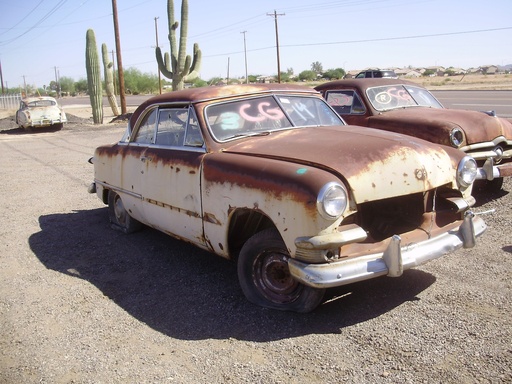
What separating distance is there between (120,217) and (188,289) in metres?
2.13

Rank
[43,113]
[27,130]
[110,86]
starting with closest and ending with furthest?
[43,113] < [27,130] < [110,86]

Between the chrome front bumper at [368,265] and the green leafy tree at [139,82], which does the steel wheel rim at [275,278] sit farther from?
the green leafy tree at [139,82]

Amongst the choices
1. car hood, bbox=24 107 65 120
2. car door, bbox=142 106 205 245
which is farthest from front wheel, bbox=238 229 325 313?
car hood, bbox=24 107 65 120

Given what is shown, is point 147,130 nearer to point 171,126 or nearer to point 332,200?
point 171,126

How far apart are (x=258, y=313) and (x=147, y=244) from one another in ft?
7.32

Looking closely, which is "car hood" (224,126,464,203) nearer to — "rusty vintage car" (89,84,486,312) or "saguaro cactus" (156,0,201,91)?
"rusty vintage car" (89,84,486,312)

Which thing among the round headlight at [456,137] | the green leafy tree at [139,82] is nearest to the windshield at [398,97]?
the round headlight at [456,137]

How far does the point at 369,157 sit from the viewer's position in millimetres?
3756

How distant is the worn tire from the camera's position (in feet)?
19.8

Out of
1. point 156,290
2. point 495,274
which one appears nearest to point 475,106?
point 495,274

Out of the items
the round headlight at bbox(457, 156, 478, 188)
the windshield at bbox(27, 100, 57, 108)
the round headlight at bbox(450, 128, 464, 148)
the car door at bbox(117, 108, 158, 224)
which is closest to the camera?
the round headlight at bbox(457, 156, 478, 188)

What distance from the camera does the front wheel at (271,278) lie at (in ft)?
12.3

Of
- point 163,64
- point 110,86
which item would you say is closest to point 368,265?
point 163,64

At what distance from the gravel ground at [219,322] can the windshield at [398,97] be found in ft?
8.97
